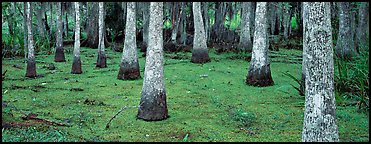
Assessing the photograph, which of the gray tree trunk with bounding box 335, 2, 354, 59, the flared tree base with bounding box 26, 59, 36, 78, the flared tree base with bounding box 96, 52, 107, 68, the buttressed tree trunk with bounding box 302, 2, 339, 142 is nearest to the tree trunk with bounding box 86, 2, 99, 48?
the flared tree base with bounding box 96, 52, 107, 68

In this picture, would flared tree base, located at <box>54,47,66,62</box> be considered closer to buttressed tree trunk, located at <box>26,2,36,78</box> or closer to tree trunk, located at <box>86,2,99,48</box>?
buttressed tree trunk, located at <box>26,2,36,78</box>

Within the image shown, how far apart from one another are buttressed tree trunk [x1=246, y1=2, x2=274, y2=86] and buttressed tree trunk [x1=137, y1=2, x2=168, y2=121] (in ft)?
12.3

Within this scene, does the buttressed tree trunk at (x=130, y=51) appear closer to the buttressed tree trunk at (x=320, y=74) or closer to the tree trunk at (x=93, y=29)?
the buttressed tree trunk at (x=320, y=74)

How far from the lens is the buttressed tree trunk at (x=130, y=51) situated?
998 centimetres

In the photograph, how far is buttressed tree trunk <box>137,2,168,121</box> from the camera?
20.6 ft

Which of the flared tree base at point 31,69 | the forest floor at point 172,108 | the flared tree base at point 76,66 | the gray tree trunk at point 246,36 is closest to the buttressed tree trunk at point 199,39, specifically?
the forest floor at point 172,108

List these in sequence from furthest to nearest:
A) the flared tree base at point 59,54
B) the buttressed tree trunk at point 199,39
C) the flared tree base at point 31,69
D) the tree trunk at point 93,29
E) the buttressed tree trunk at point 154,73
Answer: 1. the tree trunk at point 93,29
2. the flared tree base at point 59,54
3. the buttressed tree trunk at point 199,39
4. the flared tree base at point 31,69
5. the buttressed tree trunk at point 154,73

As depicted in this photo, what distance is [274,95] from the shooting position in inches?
336

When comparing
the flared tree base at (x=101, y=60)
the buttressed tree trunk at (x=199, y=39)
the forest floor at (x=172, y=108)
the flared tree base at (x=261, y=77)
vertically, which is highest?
the buttressed tree trunk at (x=199, y=39)

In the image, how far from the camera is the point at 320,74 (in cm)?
409

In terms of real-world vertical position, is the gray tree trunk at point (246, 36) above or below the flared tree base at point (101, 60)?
above

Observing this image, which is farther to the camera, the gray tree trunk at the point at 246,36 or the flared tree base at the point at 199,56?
the gray tree trunk at the point at 246,36

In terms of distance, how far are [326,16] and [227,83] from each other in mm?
6039

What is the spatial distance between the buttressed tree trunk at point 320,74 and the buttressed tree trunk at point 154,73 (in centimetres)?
280
